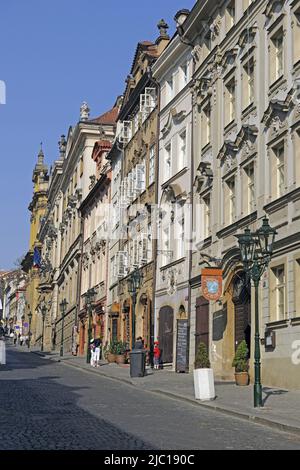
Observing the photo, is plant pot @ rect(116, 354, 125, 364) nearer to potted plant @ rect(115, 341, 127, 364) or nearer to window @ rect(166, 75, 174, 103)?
potted plant @ rect(115, 341, 127, 364)

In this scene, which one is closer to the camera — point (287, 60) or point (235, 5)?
point (287, 60)

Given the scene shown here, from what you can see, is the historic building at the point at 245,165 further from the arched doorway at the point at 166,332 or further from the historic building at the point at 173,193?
the arched doorway at the point at 166,332

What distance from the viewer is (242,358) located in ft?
77.6

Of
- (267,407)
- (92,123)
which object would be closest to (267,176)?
(267,407)

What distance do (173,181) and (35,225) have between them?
8504 centimetres

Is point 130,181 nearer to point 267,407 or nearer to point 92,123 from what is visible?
point 92,123

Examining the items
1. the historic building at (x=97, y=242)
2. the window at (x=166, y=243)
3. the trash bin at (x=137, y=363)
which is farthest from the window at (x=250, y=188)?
the historic building at (x=97, y=242)

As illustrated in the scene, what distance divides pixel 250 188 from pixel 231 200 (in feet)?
6.43

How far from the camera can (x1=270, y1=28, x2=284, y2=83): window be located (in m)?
24.5

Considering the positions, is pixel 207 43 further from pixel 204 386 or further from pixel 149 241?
pixel 204 386

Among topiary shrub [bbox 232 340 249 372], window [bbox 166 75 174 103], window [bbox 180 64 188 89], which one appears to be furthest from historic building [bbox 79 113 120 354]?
topiary shrub [bbox 232 340 249 372]

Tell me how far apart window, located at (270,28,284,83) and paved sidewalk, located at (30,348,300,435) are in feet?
33.3

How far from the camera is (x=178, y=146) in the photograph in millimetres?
35656

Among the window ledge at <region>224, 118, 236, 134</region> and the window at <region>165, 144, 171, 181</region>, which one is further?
the window at <region>165, 144, 171, 181</region>
